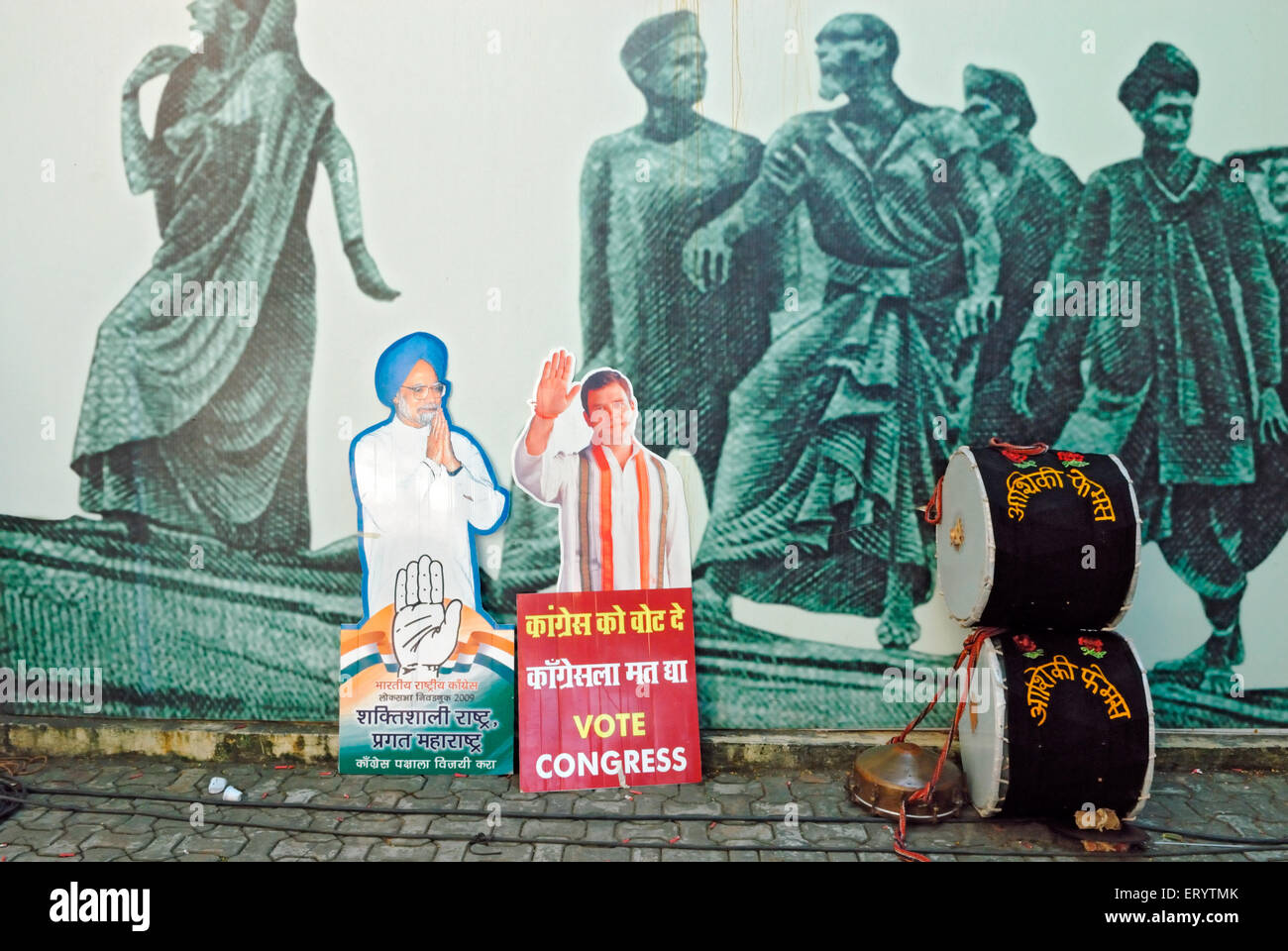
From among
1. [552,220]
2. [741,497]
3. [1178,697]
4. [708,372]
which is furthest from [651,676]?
[1178,697]

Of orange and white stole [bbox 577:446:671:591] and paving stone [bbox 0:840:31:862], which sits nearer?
paving stone [bbox 0:840:31:862]

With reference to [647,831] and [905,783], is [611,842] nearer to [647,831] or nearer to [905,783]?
[647,831]

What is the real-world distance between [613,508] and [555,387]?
75 cm

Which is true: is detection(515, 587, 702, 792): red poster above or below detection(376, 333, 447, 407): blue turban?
below

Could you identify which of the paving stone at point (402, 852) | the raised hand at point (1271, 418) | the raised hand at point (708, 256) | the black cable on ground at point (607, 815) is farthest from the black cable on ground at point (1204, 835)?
the raised hand at point (708, 256)

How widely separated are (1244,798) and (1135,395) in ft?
7.11

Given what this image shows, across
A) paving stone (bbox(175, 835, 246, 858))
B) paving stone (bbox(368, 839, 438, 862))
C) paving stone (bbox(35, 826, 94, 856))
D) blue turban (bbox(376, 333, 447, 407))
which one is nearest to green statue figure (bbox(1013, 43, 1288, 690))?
blue turban (bbox(376, 333, 447, 407))

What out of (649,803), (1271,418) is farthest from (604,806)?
(1271,418)

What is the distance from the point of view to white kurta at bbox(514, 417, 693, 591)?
5020mm

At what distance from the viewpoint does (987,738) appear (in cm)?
420

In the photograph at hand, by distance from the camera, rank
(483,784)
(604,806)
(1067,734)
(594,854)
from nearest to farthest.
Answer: (1067,734)
(594,854)
(604,806)
(483,784)

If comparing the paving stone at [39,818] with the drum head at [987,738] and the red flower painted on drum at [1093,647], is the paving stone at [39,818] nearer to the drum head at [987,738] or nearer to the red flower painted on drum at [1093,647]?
the drum head at [987,738]

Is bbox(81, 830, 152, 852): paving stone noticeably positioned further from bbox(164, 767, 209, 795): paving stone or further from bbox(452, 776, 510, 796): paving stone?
bbox(452, 776, 510, 796): paving stone

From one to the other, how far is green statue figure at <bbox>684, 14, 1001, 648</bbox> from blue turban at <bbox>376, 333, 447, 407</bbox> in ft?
4.83
